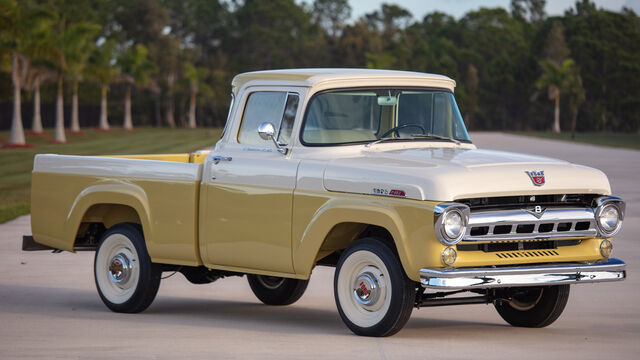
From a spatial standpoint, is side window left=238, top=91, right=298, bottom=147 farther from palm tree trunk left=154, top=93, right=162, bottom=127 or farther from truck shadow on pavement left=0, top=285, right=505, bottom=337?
palm tree trunk left=154, top=93, right=162, bottom=127

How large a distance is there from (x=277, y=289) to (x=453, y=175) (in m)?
3.26

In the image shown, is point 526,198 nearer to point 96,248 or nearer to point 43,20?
point 96,248

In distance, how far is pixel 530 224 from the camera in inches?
314

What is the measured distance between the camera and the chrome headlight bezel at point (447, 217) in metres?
7.48

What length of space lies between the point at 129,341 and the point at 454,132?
3289mm

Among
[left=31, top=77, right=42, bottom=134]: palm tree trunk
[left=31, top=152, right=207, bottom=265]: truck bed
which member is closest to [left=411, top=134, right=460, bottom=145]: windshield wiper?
[left=31, top=152, right=207, bottom=265]: truck bed

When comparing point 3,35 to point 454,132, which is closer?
point 454,132

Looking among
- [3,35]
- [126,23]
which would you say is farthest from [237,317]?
[126,23]

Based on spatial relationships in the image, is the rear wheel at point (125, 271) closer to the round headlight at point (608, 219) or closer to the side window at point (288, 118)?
the side window at point (288, 118)

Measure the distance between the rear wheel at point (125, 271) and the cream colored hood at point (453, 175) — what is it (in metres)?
2.28

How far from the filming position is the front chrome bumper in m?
7.51

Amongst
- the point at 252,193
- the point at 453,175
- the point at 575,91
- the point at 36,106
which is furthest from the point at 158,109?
the point at 453,175

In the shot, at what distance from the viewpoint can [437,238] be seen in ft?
24.7

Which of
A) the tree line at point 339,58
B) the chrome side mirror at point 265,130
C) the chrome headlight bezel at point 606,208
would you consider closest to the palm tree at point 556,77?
the tree line at point 339,58
